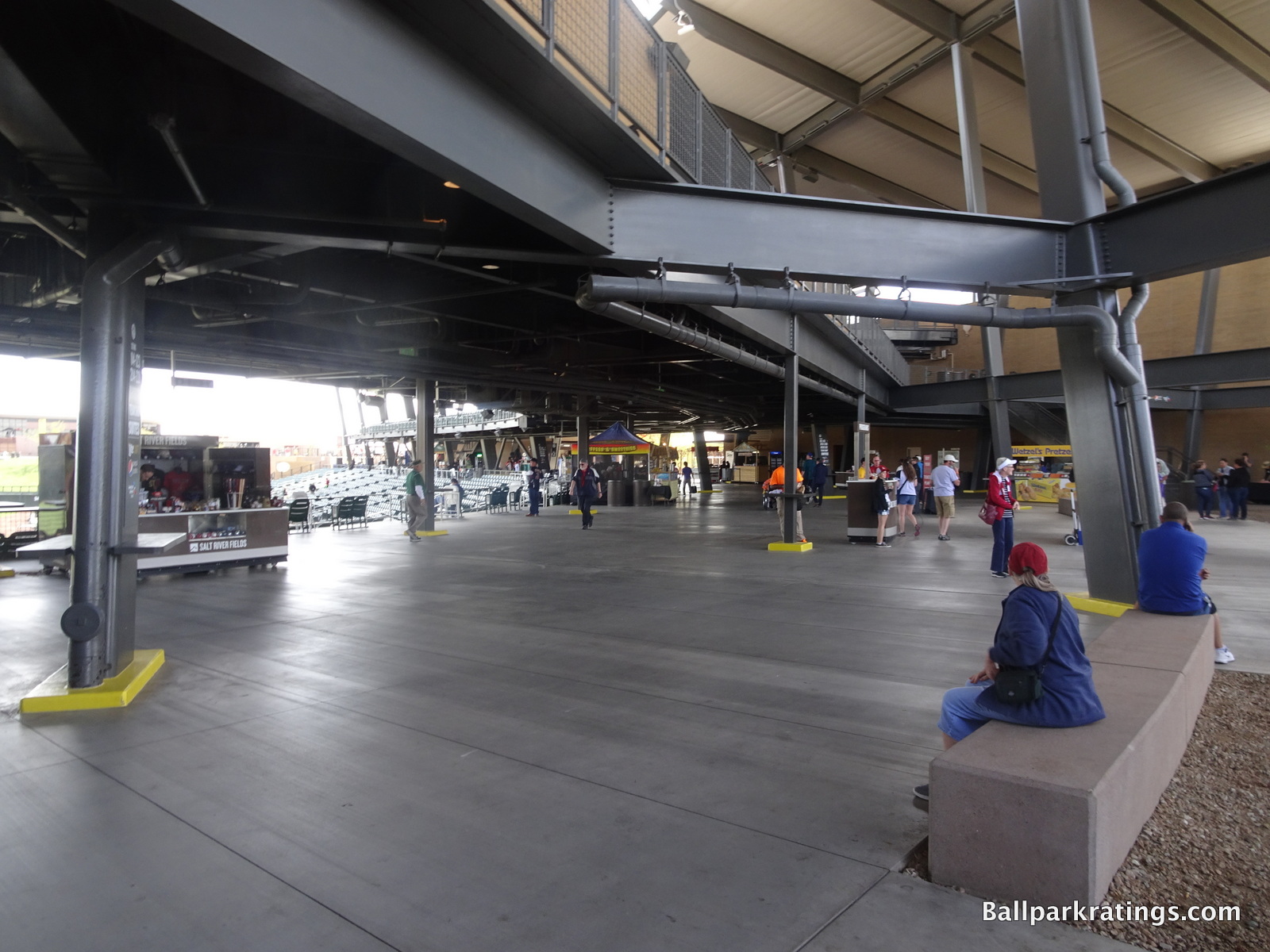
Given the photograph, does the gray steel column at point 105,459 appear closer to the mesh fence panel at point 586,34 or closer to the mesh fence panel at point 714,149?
the mesh fence panel at point 586,34

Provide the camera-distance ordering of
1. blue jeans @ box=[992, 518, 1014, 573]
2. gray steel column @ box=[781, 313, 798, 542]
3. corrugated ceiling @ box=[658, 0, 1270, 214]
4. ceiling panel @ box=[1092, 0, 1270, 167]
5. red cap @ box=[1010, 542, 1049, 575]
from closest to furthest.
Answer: red cap @ box=[1010, 542, 1049, 575] → blue jeans @ box=[992, 518, 1014, 573] → gray steel column @ box=[781, 313, 798, 542] → ceiling panel @ box=[1092, 0, 1270, 167] → corrugated ceiling @ box=[658, 0, 1270, 214]

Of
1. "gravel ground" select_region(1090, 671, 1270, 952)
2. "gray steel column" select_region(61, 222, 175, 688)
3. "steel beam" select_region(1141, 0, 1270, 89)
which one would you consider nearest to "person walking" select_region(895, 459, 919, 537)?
"gravel ground" select_region(1090, 671, 1270, 952)

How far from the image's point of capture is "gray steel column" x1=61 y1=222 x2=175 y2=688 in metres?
5.95

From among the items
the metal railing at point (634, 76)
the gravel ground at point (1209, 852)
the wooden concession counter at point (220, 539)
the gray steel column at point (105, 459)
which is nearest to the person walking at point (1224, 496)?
the metal railing at point (634, 76)

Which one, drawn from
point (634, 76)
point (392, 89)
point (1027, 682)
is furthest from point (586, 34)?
point (1027, 682)

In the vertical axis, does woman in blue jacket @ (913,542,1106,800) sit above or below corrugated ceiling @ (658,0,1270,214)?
below

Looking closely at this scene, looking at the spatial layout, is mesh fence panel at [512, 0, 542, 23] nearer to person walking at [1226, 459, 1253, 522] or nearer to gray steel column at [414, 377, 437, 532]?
gray steel column at [414, 377, 437, 532]

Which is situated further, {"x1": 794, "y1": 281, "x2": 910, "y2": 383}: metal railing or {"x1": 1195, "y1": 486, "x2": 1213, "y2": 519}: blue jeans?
{"x1": 1195, "y1": 486, "x2": 1213, "y2": 519}: blue jeans

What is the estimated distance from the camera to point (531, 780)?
13.8 feet

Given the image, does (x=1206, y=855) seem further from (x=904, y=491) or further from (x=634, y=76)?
(x=904, y=491)

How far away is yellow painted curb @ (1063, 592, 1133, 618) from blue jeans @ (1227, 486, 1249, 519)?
17698mm

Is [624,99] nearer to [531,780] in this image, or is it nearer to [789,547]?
[531,780]

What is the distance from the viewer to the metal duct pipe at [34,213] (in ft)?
19.5

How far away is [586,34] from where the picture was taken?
681 cm
